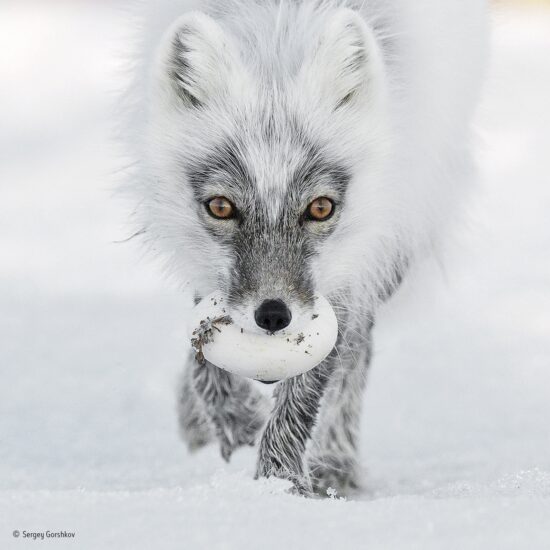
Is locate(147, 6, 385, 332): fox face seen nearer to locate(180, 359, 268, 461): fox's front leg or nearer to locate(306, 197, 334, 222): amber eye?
locate(306, 197, 334, 222): amber eye

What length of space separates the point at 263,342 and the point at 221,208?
20.4 inches

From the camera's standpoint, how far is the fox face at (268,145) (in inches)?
150

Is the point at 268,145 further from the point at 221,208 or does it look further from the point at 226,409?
the point at 226,409

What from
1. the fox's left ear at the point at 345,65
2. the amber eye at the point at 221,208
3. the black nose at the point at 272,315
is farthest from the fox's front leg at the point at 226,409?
the fox's left ear at the point at 345,65

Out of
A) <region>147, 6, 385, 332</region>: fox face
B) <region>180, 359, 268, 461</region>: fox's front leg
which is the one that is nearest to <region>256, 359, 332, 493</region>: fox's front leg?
<region>180, 359, 268, 461</region>: fox's front leg

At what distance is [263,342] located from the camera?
3848mm

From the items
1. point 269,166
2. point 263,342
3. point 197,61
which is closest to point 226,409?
point 263,342

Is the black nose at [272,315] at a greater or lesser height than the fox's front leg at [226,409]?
greater

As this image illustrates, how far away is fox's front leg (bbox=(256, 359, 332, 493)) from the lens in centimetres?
Result: 466

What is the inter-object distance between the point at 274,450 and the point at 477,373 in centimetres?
200

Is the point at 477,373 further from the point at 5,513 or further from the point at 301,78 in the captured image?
the point at 5,513


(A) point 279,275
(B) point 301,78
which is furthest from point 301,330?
(B) point 301,78

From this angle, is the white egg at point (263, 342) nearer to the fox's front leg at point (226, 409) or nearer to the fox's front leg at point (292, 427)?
the fox's front leg at point (292, 427)

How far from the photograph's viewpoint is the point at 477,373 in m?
6.30
